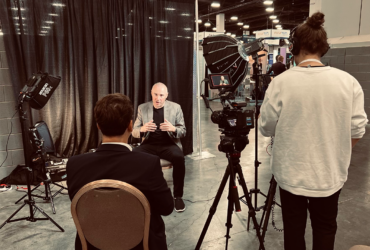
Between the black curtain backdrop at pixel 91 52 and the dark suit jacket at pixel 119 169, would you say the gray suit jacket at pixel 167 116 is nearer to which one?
the black curtain backdrop at pixel 91 52

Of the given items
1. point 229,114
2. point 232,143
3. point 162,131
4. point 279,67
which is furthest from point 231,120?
point 279,67

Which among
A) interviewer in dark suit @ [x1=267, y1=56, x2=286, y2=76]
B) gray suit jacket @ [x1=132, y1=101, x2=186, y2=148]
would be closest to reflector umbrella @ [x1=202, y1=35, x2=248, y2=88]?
gray suit jacket @ [x1=132, y1=101, x2=186, y2=148]

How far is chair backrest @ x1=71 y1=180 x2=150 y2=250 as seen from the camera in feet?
3.67

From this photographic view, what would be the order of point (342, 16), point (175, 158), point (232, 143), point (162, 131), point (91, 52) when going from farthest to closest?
point (342, 16) < point (91, 52) < point (162, 131) < point (175, 158) < point (232, 143)

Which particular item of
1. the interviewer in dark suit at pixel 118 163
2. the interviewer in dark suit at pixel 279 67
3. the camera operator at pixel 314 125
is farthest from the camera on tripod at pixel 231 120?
the interviewer in dark suit at pixel 279 67

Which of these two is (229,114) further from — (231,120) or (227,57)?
(227,57)

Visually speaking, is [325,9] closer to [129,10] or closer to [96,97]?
[129,10]

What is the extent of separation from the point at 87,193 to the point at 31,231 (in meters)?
1.63

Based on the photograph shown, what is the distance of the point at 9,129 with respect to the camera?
3.37m

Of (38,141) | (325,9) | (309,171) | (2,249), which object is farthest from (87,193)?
(325,9)

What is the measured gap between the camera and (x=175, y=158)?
2.86 meters

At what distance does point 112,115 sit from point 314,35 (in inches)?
37.6

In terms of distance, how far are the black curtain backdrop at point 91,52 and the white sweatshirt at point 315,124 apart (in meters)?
2.75

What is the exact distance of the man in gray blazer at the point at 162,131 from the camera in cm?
287
